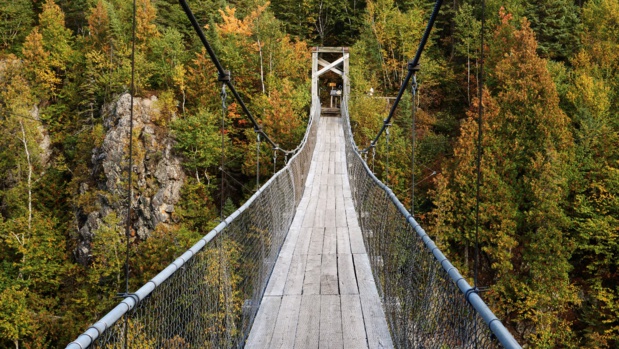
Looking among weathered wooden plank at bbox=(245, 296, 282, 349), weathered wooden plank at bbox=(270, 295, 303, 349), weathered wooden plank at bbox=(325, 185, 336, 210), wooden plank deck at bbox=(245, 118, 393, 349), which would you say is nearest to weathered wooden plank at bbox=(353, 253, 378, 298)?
wooden plank deck at bbox=(245, 118, 393, 349)

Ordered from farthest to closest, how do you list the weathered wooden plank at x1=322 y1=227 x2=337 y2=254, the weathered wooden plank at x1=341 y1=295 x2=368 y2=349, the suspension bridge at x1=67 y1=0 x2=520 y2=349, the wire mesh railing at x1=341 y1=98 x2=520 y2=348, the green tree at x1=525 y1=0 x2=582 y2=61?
the green tree at x1=525 y1=0 x2=582 y2=61, the weathered wooden plank at x1=322 y1=227 x2=337 y2=254, the weathered wooden plank at x1=341 y1=295 x2=368 y2=349, the suspension bridge at x1=67 y1=0 x2=520 y2=349, the wire mesh railing at x1=341 y1=98 x2=520 y2=348

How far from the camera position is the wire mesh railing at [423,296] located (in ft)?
4.05

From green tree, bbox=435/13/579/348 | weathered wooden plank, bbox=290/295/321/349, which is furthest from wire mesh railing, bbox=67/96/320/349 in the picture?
green tree, bbox=435/13/579/348

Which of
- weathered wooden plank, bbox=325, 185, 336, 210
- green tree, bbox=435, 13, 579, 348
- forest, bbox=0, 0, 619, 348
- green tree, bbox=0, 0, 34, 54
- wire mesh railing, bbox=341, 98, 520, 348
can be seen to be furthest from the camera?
green tree, bbox=0, 0, 34, 54

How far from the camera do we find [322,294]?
3.27 meters

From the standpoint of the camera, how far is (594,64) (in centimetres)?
1783

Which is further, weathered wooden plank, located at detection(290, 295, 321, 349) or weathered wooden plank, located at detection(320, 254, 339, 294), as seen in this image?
weathered wooden plank, located at detection(320, 254, 339, 294)

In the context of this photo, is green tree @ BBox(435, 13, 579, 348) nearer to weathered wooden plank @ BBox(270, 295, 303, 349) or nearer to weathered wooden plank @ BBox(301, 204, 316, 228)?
weathered wooden plank @ BBox(301, 204, 316, 228)

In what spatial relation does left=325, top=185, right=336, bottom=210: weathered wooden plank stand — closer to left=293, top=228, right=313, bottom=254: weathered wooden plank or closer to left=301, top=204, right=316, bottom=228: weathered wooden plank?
left=301, top=204, right=316, bottom=228: weathered wooden plank

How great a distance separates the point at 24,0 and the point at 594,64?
86.2 ft

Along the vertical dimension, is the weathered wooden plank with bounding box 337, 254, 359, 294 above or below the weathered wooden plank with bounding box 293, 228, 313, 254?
below

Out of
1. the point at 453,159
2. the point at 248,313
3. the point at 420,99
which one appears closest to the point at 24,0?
the point at 420,99

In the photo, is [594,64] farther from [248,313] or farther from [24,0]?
[24,0]

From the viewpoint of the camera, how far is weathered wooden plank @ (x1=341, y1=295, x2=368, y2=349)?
252 centimetres
